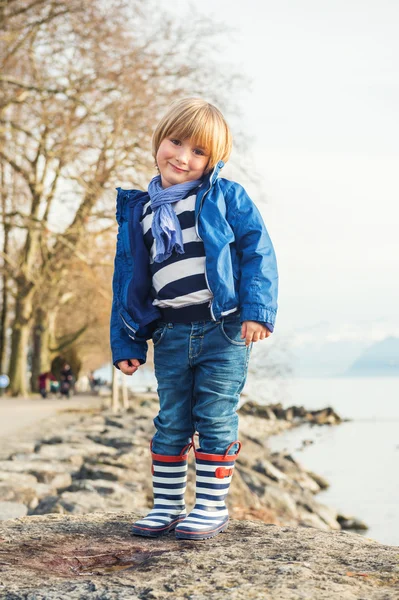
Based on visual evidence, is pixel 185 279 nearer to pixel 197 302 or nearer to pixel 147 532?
pixel 197 302

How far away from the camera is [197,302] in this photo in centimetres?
338

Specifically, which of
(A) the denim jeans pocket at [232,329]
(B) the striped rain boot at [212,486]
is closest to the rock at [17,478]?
(B) the striped rain boot at [212,486]

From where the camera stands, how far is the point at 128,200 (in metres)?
3.77

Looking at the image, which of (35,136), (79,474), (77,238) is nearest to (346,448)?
(77,238)

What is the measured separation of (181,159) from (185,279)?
53 centimetres

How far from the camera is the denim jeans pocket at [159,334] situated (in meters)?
3.46

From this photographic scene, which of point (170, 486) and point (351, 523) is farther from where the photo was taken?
point (351, 523)

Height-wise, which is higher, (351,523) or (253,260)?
(253,260)

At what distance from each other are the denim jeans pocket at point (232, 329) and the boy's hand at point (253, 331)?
9 cm

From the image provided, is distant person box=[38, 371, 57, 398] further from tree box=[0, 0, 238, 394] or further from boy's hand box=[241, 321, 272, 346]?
boy's hand box=[241, 321, 272, 346]

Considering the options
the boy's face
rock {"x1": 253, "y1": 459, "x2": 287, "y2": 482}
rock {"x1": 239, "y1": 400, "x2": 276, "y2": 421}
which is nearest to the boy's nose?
the boy's face

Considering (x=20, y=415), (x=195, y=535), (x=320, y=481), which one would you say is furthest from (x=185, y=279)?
(x=320, y=481)

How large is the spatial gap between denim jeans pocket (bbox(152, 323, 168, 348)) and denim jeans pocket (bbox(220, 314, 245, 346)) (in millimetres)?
270

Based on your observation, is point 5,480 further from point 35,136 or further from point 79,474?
point 35,136
